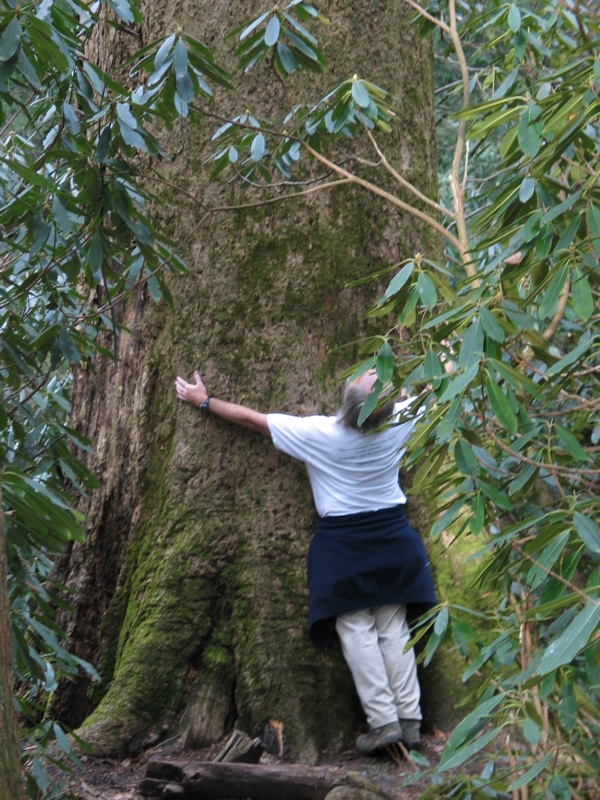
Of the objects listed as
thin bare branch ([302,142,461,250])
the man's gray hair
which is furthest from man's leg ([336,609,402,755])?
thin bare branch ([302,142,461,250])

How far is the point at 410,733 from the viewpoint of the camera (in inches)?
161

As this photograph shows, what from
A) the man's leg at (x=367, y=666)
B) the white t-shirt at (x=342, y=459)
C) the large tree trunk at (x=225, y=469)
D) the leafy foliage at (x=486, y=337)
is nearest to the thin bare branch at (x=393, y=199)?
the leafy foliage at (x=486, y=337)

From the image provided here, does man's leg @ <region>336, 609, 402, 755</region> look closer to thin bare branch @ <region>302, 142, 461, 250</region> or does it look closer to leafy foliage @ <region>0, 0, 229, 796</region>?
leafy foliage @ <region>0, 0, 229, 796</region>

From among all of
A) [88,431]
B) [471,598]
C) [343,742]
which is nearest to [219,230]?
[88,431]

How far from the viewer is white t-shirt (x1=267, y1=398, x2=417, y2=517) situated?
4.13m

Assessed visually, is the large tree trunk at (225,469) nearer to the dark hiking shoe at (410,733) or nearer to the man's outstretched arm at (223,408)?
the man's outstretched arm at (223,408)

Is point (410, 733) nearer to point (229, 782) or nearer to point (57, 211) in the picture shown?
point (229, 782)

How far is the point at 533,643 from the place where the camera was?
9.32 ft

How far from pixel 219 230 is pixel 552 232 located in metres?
2.31

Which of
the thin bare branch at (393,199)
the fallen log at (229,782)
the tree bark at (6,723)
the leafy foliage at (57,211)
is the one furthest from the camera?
the fallen log at (229,782)

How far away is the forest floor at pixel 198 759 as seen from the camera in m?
3.70

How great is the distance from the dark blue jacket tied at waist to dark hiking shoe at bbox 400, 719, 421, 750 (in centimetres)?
48

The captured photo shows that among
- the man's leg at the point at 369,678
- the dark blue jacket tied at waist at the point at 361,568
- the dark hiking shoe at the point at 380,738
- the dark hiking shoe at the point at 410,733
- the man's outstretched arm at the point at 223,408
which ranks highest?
the man's outstretched arm at the point at 223,408

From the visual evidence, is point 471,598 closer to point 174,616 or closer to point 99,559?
point 174,616
